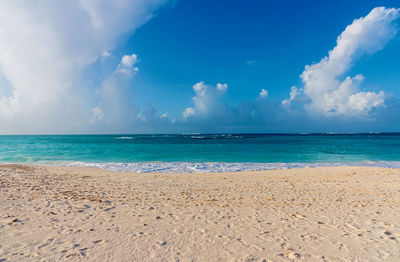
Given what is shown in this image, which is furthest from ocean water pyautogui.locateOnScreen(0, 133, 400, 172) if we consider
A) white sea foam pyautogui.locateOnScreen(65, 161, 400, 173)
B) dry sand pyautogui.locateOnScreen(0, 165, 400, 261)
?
dry sand pyautogui.locateOnScreen(0, 165, 400, 261)

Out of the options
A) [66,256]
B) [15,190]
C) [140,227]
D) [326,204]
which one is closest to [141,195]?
[140,227]

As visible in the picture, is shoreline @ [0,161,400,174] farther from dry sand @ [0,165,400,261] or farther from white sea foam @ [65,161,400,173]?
dry sand @ [0,165,400,261]

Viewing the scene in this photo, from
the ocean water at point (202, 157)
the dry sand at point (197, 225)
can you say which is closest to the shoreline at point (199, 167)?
the ocean water at point (202, 157)

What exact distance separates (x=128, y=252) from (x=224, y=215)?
3.52 metres

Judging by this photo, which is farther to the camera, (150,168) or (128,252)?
(150,168)

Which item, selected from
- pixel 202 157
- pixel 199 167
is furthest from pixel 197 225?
pixel 202 157

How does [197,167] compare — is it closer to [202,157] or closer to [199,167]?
[199,167]

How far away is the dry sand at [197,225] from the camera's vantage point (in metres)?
4.72

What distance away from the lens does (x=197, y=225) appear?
6250 mm

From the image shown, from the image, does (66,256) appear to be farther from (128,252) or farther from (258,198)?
(258,198)

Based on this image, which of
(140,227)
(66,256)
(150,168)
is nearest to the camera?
(66,256)

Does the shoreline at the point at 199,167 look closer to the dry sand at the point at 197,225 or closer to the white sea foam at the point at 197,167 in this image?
the white sea foam at the point at 197,167

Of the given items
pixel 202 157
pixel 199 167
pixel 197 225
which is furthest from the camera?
pixel 202 157

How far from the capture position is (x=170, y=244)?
16.8ft
